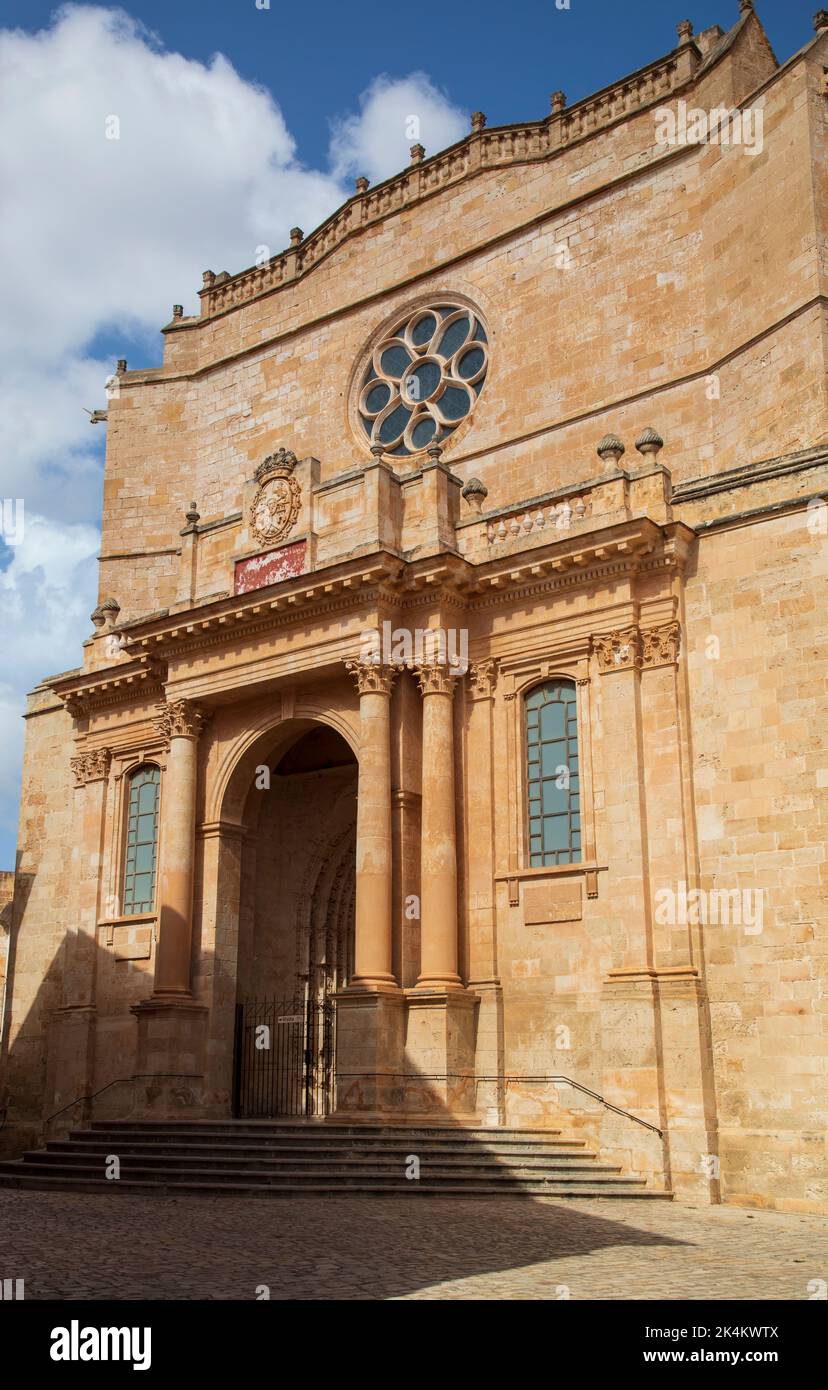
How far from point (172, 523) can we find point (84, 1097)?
11.1 meters

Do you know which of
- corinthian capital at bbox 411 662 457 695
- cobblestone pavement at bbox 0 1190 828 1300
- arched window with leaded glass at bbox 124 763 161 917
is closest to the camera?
cobblestone pavement at bbox 0 1190 828 1300

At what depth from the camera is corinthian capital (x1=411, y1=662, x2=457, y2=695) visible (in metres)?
18.3

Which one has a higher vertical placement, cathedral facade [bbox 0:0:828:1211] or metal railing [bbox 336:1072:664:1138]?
cathedral facade [bbox 0:0:828:1211]

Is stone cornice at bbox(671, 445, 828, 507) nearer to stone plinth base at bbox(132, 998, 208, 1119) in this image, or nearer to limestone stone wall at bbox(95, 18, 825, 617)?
limestone stone wall at bbox(95, 18, 825, 617)

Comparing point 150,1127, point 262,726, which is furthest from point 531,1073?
point 262,726

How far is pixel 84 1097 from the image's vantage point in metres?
21.1

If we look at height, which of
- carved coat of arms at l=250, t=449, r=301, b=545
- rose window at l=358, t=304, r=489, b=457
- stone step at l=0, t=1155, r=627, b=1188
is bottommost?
stone step at l=0, t=1155, r=627, b=1188

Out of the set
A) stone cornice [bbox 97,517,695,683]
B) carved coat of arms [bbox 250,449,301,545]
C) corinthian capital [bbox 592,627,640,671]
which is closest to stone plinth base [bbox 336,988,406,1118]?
corinthian capital [bbox 592,627,640,671]

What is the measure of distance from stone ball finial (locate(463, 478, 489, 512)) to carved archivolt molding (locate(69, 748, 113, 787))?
7871mm

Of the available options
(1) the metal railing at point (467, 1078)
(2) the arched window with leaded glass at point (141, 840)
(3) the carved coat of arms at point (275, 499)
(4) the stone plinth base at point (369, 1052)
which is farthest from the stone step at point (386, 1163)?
(3) the carved coat of arms at point (275, 499)

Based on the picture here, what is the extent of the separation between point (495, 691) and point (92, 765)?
26.5 ft

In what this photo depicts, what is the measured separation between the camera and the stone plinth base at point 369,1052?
1664cm

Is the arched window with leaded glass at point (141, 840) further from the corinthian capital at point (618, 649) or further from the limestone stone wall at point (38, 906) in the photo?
the corinthian capital at point (618, 649)

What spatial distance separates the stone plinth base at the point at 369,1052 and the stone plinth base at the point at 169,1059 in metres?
3.45
